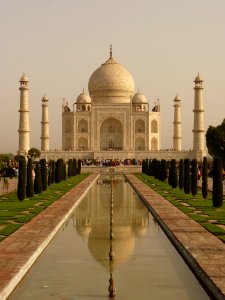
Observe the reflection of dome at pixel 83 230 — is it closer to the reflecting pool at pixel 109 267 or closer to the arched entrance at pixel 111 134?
the reflecting pool at pixel 109 267

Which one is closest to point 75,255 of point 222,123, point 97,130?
point 222,123

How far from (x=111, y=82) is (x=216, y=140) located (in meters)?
20.2

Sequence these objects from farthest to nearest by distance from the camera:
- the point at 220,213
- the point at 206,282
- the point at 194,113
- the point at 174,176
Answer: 1. the point at 194,113
2. the point at 174,176
3. the point at 220,213
4. the point at 206,282

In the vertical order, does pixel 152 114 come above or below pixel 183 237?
above

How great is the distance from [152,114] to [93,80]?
6.49 meters

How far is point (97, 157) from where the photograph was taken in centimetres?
4178

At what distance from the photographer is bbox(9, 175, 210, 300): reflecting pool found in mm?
5094

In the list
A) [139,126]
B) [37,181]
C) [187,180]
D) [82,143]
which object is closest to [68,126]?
[82,143]

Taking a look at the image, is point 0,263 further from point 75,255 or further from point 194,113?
point 194,113

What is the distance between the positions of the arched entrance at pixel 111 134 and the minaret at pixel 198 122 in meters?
7.48

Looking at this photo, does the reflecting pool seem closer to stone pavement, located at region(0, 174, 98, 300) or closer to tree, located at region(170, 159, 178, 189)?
stone pavement, located at region(0, 174, 98, 300)

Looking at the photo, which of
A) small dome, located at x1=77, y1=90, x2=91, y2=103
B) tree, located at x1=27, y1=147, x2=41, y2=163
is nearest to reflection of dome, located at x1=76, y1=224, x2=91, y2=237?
tree, located at x1=27, y1=147, x2=41, y2=163

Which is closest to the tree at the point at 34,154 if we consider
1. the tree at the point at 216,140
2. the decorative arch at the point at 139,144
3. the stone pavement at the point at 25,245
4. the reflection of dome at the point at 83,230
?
the decorative arch at the point at 139,144

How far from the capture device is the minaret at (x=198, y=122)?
41.2 m
